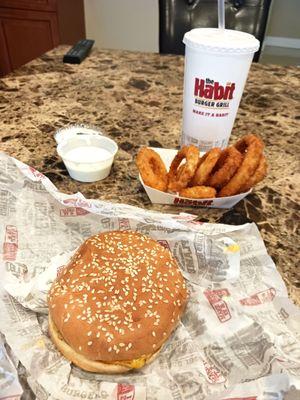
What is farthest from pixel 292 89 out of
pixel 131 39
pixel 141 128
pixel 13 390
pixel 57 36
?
pixel 131 39

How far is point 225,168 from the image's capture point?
99 cm

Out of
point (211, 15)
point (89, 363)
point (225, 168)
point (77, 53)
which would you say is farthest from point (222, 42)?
point (211, 15)

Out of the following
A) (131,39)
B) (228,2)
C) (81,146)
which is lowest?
(131,39)

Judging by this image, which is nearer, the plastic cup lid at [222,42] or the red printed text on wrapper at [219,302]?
the red printed text on wrapper at [219,302]

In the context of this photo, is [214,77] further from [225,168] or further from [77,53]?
[77,53]

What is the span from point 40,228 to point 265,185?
0.69 meters

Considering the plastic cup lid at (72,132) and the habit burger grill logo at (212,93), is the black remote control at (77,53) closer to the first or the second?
the plastic cup lid at (72,132)

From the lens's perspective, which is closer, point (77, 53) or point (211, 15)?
point (77, 53)

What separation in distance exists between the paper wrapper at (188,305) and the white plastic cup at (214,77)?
13.7 inches

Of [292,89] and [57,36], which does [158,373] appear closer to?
[292,89]

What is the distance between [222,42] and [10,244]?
769 millimetres

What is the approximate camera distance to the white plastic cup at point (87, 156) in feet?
3.54

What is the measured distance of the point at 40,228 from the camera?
94 cm

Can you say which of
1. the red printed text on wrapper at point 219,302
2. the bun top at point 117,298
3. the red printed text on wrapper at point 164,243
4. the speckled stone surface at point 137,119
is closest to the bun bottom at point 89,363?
the bun top at point 117,298
